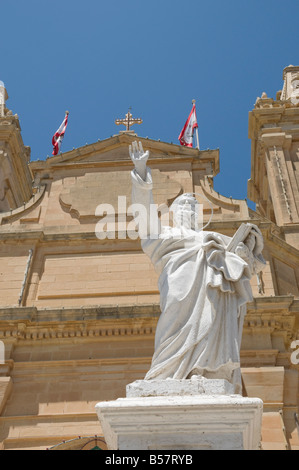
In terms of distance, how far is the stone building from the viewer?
30.7 feet

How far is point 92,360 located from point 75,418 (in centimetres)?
102

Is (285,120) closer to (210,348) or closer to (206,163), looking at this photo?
(206,163)

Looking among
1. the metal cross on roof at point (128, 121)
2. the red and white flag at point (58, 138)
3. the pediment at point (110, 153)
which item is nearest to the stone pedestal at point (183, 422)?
the pediment at point (110, 153)

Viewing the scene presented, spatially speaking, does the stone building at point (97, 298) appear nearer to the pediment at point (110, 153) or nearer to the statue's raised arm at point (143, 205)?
the pediment at point (110, 153)

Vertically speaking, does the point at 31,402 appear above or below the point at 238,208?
below

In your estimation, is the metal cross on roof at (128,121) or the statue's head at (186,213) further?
the metal cross on roof at (128,121)

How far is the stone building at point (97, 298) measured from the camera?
9344 mm

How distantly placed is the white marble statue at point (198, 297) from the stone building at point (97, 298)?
471 cm

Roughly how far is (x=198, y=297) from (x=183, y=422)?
Result: 1.12 metres

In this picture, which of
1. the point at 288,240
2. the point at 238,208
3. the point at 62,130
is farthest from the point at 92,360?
the point at 62,130

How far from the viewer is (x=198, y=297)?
4.51 m

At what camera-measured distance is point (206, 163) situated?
13875mm

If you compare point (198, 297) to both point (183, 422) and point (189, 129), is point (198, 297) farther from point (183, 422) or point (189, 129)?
point (189, 129)
